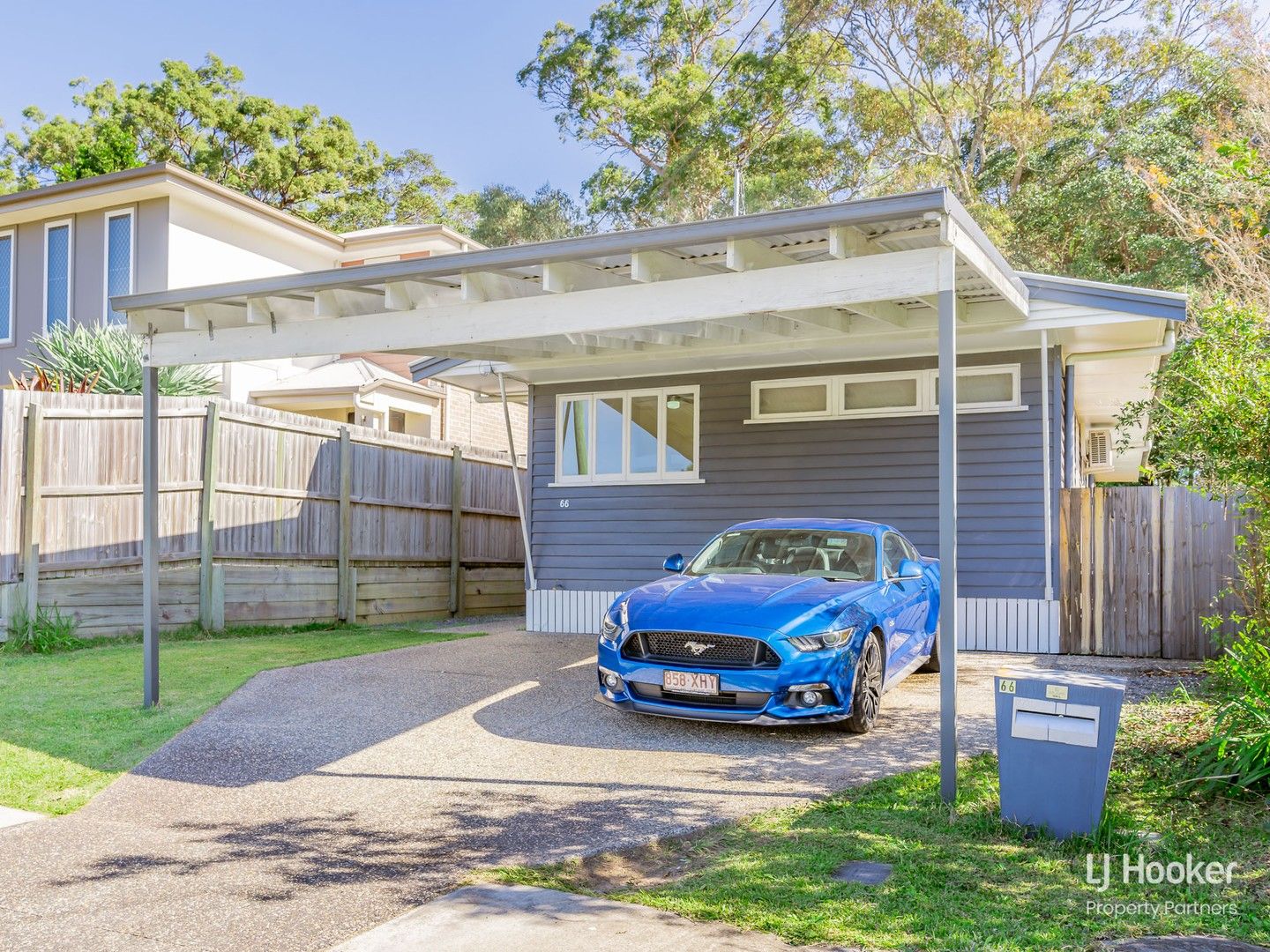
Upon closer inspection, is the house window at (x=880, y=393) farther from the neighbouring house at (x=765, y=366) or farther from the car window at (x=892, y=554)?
the car window at (x=892, y=554)

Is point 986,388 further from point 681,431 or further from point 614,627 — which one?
point 614,627

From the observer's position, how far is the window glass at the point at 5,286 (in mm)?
18812

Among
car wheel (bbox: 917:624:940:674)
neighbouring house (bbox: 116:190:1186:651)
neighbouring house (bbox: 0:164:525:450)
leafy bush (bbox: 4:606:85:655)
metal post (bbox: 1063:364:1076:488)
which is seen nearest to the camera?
neighbouring house (bbox: 116:190:1186:651)

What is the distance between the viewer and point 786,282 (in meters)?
6.09

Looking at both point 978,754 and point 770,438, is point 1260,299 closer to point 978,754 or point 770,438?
point 770,438

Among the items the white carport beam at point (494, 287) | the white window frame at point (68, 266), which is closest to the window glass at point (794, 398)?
the white carport beam at point (494, 287)

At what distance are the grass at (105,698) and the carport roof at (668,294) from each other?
2.60m

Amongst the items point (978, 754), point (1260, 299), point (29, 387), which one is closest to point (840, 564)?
point (978, 754)

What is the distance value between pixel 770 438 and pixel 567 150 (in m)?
18.7

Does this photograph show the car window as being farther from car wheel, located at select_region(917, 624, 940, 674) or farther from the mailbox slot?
the mailbox slot

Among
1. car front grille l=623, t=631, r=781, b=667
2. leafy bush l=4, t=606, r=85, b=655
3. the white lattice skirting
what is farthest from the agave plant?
the white lattice skirting

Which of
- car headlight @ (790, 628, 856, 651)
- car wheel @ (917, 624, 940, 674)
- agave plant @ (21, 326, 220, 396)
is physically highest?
agave plant @ (21, 326, 220, 396)

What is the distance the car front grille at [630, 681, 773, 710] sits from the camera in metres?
6.49
